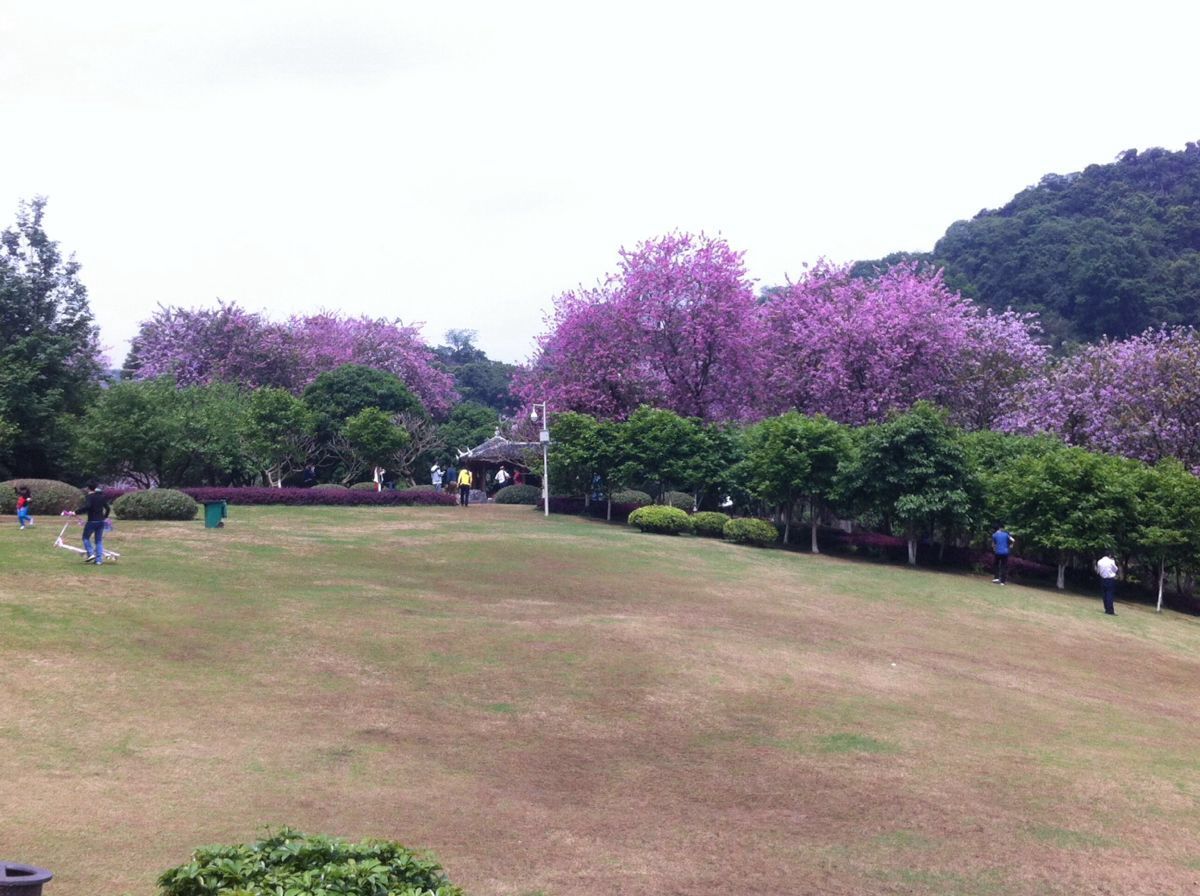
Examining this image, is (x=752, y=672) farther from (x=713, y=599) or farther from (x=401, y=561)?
(x=401, y=561)

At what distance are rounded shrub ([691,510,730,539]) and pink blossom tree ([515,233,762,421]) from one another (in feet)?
35.0

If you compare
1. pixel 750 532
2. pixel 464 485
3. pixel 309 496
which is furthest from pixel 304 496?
pixel 750 532

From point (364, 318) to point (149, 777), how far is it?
227 feet

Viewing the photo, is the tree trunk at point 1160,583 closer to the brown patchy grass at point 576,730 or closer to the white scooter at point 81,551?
the brown patchy grass at point 576,730

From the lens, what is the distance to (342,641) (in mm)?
19547

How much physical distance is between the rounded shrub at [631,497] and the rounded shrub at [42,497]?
24010 millimetres

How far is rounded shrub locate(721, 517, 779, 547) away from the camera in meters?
39.6

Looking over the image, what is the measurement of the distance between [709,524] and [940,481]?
9119 millimetres

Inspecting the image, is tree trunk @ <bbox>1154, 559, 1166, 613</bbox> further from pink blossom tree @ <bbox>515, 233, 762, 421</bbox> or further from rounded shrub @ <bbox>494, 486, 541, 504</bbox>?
rounded shrub @ <bbox>494, 486, 541, 504</bbox>

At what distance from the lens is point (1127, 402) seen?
141 feet

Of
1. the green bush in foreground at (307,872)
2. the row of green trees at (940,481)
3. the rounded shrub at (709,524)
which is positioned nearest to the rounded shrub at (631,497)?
the row of green trees at (940,481)

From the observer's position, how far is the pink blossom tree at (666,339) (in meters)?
50.5

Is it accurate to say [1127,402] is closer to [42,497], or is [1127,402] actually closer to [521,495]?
[521,495]

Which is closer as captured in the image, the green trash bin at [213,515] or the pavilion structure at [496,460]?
the green trash bin at [213,515]
